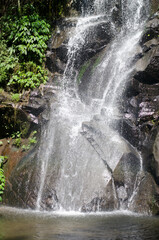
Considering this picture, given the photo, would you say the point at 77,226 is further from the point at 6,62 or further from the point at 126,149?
the point at 6,62

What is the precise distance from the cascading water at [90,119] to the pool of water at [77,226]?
81 cm

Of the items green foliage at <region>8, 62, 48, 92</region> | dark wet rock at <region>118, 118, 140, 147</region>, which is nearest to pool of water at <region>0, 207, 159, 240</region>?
dark wet rock at <region>118, 118, 140, 147</region>

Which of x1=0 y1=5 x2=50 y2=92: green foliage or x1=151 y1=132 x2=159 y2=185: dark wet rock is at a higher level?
x1=0 y1=5 x2=50 y2=92: green foliage

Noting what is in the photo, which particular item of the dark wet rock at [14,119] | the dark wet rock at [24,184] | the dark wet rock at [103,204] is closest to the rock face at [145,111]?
the dark wet rock at [103,204]

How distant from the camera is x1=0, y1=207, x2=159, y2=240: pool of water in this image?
4.05 m

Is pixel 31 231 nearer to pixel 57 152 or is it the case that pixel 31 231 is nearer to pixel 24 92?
pixel 57 152

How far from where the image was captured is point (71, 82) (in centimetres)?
986

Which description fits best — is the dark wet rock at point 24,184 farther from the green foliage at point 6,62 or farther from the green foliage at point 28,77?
the green foliage at point 6,62

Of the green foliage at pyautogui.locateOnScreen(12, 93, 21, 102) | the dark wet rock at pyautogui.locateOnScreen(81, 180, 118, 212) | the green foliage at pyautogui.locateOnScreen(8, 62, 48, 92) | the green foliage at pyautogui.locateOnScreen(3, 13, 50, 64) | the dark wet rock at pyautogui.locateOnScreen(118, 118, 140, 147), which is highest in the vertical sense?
the green foliage at pyautogui.locateOnScreen(3, 13, 50, 64)

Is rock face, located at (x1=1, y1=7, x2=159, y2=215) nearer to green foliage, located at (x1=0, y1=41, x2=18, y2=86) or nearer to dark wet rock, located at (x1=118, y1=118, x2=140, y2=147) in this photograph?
dark wet rock, located at (x1=118, y1=118, x2=140, y2=147)

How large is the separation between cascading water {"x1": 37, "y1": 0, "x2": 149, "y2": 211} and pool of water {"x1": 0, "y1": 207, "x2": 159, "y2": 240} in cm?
Result: 81

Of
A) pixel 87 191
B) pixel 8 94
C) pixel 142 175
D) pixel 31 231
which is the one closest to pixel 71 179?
pixel 87 191

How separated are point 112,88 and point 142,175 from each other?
3312 mm

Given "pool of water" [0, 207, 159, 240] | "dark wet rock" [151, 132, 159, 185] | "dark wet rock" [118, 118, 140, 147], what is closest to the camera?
"pool of water" [0, 207, 159, 240]
